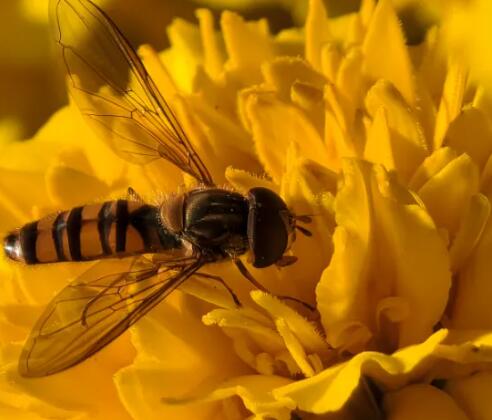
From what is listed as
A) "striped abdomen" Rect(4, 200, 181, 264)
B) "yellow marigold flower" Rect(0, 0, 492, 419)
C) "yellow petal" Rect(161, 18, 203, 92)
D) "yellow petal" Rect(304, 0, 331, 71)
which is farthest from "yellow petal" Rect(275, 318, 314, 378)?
"yellow petal" Rect(161, 18, 203, 92)

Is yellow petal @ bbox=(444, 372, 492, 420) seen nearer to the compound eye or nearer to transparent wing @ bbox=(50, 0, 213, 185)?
the compound eye

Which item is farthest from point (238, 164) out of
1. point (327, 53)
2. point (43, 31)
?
point (43, 31)

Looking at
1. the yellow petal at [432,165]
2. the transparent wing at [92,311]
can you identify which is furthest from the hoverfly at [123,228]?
the yellow petal at [432,165]

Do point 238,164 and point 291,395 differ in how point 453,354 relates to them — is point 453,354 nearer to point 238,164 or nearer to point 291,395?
point 291,395

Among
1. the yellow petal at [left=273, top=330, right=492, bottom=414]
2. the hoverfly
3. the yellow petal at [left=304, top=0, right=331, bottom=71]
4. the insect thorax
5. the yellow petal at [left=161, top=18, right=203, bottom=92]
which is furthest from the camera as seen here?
the yellow petal at [left=161, top=18, right=203, bottom=92]

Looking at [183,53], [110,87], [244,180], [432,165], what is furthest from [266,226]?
[183,53]

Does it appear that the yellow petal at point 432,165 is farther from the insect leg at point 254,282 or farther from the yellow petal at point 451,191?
the insect leg at point 254,282

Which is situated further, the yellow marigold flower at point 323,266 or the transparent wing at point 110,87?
the transparent wing at point 110,87
